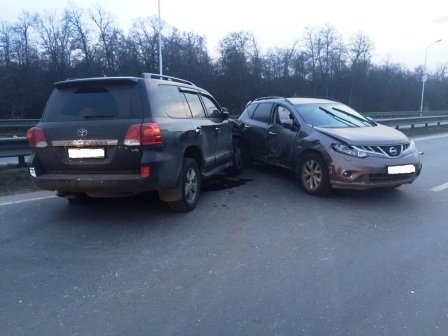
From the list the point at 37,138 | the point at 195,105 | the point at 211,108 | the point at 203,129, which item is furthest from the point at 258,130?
the point at 37,138

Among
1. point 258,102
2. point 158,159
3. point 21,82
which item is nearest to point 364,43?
point 21,82

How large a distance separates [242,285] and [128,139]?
2.19m

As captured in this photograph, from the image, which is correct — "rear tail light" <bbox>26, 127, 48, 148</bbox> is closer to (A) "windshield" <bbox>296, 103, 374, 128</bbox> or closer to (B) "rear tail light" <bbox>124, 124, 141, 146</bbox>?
(B) "rear tail light" <bbox>124, 124, 141, 146</bbox>

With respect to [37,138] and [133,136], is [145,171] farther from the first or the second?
[37,138]

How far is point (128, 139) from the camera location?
467 centimetres

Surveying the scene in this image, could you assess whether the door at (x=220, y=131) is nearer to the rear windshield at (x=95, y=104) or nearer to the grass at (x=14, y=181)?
the rear windshield at (x=95, y=104)

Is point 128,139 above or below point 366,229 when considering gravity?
above

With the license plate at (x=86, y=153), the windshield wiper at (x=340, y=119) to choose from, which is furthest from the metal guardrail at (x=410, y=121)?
the license plate at (x=86, y=153)

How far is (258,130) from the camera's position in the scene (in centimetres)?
834

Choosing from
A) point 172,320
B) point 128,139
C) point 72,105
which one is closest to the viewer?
point 172,320

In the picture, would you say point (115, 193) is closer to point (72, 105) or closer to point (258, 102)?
point (72, 105)

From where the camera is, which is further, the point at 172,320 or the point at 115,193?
the point at 115,193

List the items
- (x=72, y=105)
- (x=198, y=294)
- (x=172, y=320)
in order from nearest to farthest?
(x=172, y=320) → (x=198, y=294) → (x=72, y=105)

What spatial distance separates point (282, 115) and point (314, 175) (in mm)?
1635
